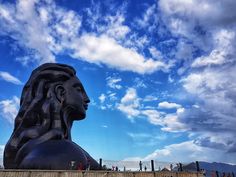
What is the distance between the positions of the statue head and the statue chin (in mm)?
1177

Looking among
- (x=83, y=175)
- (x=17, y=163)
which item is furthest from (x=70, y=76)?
(x=83, y=175)

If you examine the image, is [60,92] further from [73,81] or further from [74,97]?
[73,81]

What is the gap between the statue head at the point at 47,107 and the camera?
16.3 metres

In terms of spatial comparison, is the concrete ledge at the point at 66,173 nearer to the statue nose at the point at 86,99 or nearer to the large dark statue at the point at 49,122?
the large dark statue at the point at 49,122

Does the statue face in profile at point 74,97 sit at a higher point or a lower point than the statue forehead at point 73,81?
lower

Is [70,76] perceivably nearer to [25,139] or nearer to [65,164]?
[25,139]

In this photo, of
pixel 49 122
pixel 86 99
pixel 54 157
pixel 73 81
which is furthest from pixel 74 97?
pixel 54 157

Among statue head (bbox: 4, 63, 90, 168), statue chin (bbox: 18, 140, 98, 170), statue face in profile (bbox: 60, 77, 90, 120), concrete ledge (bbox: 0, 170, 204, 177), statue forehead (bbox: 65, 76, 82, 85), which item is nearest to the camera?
concrete ledge (bbox: 0, 170, 204, 177)

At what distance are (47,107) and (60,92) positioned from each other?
131 cm

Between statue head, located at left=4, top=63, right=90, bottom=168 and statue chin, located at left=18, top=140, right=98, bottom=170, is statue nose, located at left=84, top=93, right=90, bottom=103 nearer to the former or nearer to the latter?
statue head, located at left=4, top=63, right=90, bottom=168

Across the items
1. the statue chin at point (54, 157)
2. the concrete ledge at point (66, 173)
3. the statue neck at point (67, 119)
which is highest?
the statue neck at point (67, 119)

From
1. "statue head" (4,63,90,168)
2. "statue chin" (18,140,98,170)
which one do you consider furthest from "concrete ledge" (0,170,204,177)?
"statue head" (4,63,90,168)

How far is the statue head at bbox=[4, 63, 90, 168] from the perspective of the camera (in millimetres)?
16266

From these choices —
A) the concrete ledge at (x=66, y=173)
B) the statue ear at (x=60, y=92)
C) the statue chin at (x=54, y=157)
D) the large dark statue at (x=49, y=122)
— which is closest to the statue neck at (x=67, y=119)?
the large dark statue at (x=49, y=122)
